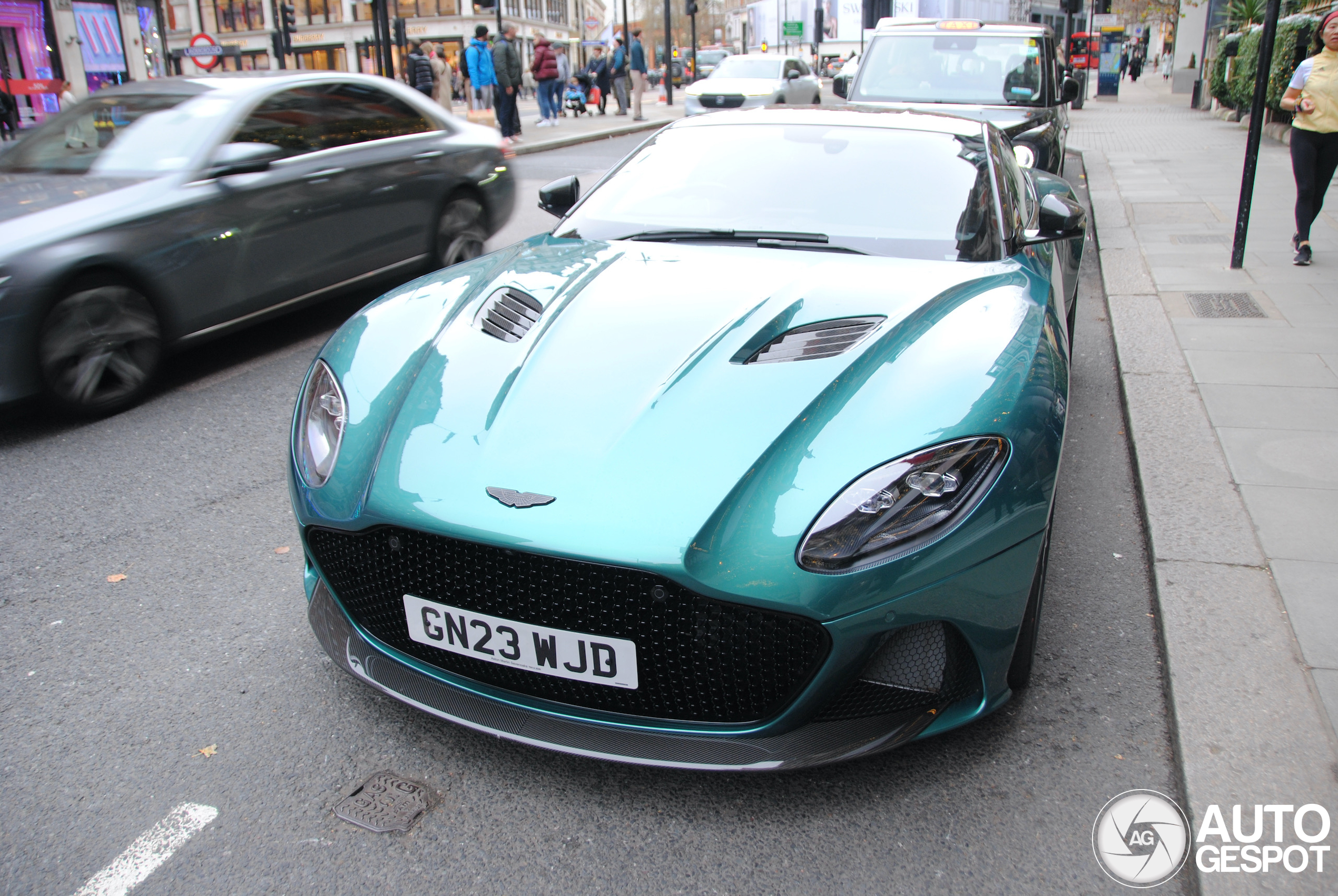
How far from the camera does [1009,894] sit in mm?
1908

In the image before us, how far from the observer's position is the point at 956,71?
930 cm

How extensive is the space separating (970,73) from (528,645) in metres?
8.68

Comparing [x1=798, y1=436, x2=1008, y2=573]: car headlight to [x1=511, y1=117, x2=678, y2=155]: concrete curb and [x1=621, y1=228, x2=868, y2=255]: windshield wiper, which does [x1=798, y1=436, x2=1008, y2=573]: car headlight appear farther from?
[x1=511, y1=117, x2=678, y2=155]: concrete curb

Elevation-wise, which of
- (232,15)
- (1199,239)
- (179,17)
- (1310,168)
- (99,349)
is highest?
(179,17)

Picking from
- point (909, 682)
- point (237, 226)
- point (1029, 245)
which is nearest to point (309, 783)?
point (909, 682)

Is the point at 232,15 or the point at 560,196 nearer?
the point at 560,196

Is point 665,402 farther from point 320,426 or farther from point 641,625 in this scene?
point 320,426

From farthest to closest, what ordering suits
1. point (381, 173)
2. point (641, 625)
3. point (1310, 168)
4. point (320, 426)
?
point (1310, 168) → point (381, 173) → point (320, 426) → point (641, 625)

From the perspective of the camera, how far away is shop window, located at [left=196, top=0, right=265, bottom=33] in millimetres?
66188

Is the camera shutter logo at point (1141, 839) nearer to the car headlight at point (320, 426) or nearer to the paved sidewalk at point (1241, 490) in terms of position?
the paved sidewalk at point (1241, 490)

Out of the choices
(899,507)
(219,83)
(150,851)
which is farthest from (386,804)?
(219,83)

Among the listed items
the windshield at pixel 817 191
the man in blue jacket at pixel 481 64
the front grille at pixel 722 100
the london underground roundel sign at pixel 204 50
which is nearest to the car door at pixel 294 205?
the windshield at pixel 817 191

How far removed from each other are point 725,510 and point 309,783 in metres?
1.11

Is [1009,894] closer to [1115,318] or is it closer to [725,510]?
[725,510]
